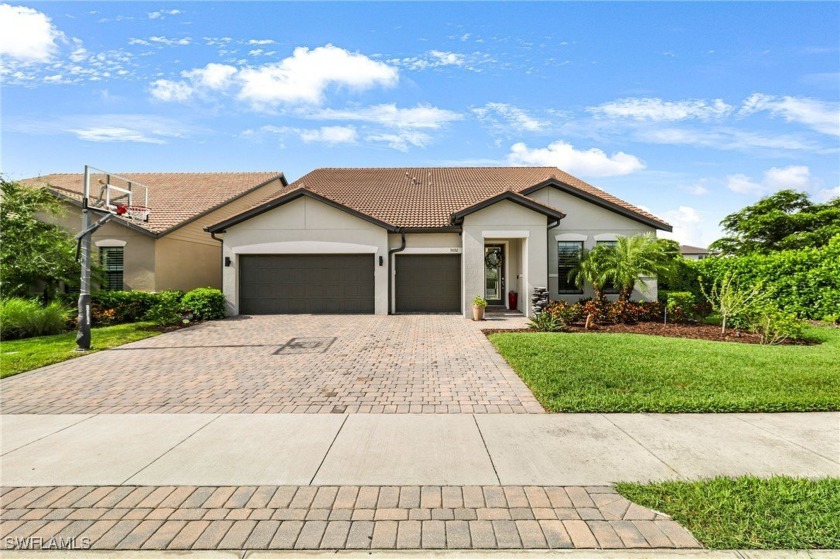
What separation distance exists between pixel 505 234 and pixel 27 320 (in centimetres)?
1546

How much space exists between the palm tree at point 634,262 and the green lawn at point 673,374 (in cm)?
425

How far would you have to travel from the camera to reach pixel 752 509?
3045 mm

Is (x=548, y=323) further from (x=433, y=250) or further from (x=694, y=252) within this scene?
(x=694, y=252)

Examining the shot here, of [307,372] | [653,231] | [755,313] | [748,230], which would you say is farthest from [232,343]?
[748,230]

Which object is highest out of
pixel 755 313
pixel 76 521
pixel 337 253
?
pixel 337 253

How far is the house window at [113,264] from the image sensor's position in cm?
1655

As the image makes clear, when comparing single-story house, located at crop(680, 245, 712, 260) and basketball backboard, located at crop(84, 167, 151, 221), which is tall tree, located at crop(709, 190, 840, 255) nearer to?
single-story house, located at crop(680, 245, 712, 260)

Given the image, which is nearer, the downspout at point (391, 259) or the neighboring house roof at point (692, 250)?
the downspout at point (391, 259)

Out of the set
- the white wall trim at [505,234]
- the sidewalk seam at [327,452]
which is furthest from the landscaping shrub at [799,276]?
the sidewalk seam at [327,452]

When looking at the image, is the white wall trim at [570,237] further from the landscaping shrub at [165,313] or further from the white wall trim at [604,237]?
the landscaping shrub at [165,313]

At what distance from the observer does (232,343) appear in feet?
33.5

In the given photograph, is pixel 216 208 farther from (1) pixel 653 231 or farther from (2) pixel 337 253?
(1) pixel 653 231

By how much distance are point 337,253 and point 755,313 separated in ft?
46.3

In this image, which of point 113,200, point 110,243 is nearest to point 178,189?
point 110,243
